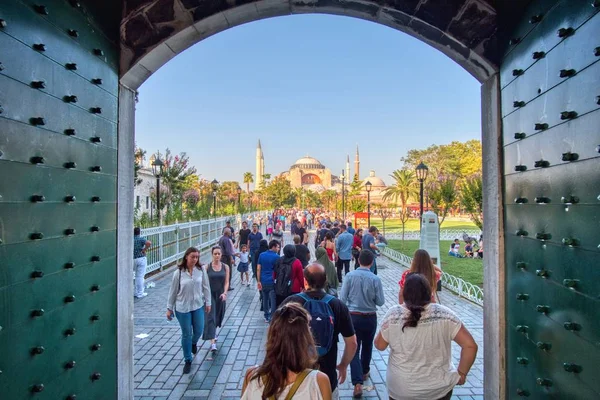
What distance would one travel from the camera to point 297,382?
2.05 metres

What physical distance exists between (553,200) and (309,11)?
106 inches

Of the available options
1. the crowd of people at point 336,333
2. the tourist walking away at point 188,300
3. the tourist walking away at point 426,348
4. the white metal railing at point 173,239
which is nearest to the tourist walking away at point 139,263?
the white metal railing at point 173,239

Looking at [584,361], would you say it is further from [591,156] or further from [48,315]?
[48,315]

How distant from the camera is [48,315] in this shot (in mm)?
2654

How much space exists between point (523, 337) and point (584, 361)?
2.83ft

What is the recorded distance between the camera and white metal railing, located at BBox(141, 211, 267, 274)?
13.8 meters

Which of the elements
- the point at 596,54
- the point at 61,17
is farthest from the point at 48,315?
the point at 596,54

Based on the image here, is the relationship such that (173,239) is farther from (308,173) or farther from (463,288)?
(308,173)

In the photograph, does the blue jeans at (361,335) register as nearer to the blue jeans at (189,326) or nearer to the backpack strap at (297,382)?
the blue jeans at (189,326)

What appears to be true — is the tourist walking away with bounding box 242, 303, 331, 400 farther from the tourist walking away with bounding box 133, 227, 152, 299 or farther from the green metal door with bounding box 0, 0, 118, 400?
the tourist walking away with bounding box 133, 227, 152, 299

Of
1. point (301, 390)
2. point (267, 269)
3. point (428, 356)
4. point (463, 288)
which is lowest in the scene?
point (463, 288)

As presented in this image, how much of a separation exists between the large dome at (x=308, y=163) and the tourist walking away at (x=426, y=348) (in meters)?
135

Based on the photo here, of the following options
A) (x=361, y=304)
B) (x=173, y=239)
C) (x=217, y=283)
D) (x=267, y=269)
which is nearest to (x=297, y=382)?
(x=361, y=304)

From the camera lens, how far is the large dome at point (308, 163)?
451 ft
